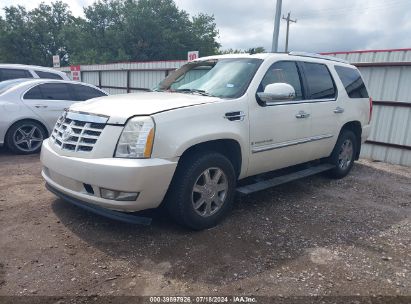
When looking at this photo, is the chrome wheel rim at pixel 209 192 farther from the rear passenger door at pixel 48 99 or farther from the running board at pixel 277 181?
the rear passenger door at pixel 48 99

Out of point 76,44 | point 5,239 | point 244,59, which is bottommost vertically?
point 5,239

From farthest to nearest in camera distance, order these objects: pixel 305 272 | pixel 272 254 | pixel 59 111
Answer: pixel 59 111 < pixel 272 254 < pixel 305 272

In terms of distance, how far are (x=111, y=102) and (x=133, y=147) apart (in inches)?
30.2

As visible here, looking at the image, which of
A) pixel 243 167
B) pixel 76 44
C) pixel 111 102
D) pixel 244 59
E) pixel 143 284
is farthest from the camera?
pixel 76 44

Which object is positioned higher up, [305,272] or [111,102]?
[111,102]

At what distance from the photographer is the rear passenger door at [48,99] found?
6.78 meters

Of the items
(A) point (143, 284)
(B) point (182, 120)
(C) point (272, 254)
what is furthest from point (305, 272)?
(B) point (182, 120)

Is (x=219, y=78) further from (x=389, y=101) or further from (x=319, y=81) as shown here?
(x=389, y=101)

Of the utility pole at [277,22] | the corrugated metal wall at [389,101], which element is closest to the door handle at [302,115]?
the corrugated metal wall at [389,101]

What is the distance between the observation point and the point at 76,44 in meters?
41.8

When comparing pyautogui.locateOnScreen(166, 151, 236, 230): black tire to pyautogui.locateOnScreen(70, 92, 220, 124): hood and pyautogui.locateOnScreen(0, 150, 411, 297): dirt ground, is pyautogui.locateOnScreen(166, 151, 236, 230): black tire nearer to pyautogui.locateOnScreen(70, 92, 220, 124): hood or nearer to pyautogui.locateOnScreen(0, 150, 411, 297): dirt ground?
pyautogui.locateOnScreen(0, 150, 411, 297): dirt ground

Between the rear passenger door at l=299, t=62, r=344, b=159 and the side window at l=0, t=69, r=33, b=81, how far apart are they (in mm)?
7645

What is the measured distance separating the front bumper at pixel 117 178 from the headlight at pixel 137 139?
0.07m

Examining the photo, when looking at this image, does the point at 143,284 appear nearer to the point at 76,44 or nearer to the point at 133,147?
the point at 133,147
